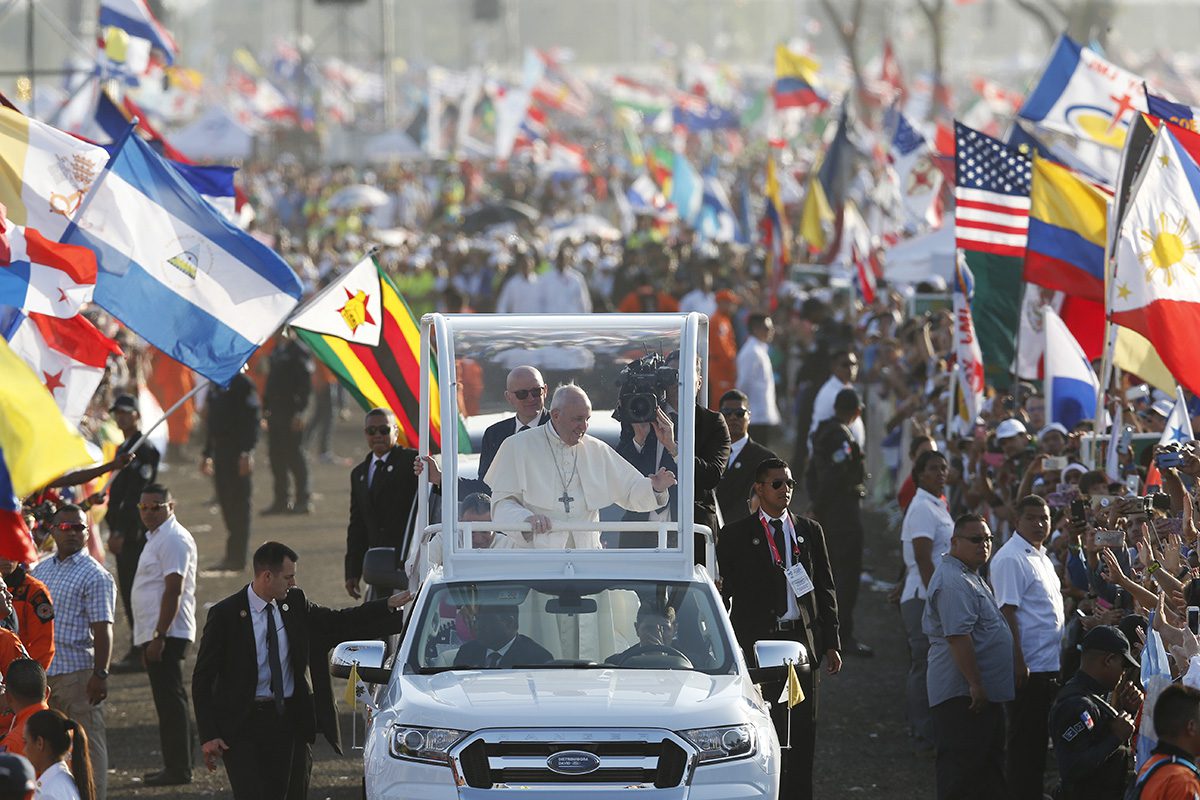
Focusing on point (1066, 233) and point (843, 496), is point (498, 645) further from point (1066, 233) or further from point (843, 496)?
point (1066, 233)

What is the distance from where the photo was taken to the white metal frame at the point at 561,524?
29.3 feet

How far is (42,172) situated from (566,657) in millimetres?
4804

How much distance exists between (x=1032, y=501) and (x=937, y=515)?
4.83ft

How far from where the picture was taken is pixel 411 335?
511 inches

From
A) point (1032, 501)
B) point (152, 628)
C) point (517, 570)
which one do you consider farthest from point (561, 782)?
point (152, 628)

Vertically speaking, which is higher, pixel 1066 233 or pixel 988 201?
pixel 988 201

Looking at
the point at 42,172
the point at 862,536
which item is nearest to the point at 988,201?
the point at 862,536

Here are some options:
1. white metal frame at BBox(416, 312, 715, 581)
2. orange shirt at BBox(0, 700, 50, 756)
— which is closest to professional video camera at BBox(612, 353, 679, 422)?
white metal frame at BBox(416, 312, 715, 581)

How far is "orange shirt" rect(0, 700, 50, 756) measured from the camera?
7645 millimetres

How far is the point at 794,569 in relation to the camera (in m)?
10.2

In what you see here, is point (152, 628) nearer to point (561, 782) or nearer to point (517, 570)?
point (517, 570)

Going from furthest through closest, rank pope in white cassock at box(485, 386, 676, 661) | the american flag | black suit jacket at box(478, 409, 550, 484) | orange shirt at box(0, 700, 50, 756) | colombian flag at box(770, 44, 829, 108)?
colombian flag at box(770, 44, 829, 108)
the american flag
black suit jacket at box(478, 409, 550, 484)
pope in white cassock at box(485, 386, 676, 661)
orange shirt at box(0, 700, 50, 756)

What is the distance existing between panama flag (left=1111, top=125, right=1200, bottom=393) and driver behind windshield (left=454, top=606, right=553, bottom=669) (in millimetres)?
4567

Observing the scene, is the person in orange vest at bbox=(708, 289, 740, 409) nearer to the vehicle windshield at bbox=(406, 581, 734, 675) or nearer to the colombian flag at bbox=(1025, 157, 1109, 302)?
the colombian flag at bbox=(1025, 157, 1109, 302)
